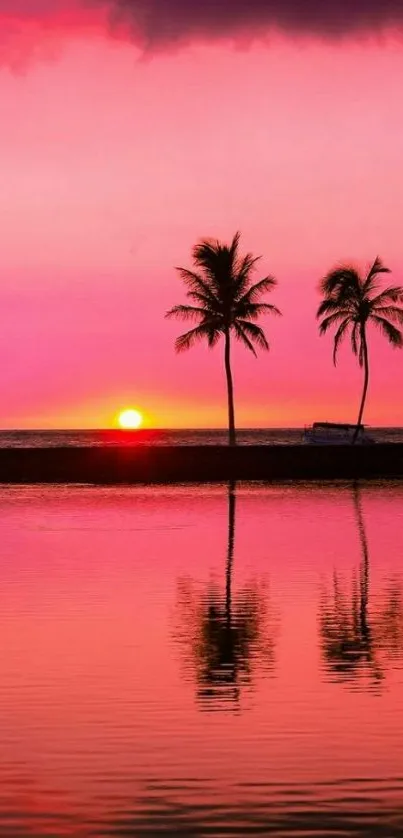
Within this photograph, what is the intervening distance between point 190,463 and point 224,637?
166 feet

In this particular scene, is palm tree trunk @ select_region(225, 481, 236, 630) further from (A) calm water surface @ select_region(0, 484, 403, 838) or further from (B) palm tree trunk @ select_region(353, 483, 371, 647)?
(B) palm tree trunk @ select_region(353, 483, 371, 647)

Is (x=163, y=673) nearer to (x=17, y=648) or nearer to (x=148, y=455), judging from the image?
(x=17, y=648)

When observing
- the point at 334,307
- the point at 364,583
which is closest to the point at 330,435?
the point at 334,307

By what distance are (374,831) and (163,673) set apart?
630 cm

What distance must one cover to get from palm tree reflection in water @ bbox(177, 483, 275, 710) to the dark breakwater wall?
4263cm

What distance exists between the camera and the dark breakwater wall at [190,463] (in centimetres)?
6781

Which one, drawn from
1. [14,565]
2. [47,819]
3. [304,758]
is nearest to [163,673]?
[304,758]

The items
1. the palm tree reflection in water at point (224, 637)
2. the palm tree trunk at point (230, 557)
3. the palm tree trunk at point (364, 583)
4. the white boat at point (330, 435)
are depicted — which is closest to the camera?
the palm tree reflection in water at point (224, 637)

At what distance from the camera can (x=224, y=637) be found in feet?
61.3

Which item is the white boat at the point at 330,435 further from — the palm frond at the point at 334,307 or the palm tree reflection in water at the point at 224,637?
the palm tree reflection in water at the point at 224,637

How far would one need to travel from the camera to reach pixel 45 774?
11297 mm

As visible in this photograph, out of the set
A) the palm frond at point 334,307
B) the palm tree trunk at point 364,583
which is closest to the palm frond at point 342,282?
the palm frond at point 334,307

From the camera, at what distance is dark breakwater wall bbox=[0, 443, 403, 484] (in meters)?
67.8

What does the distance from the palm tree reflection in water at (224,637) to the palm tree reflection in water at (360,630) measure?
0.64 m
